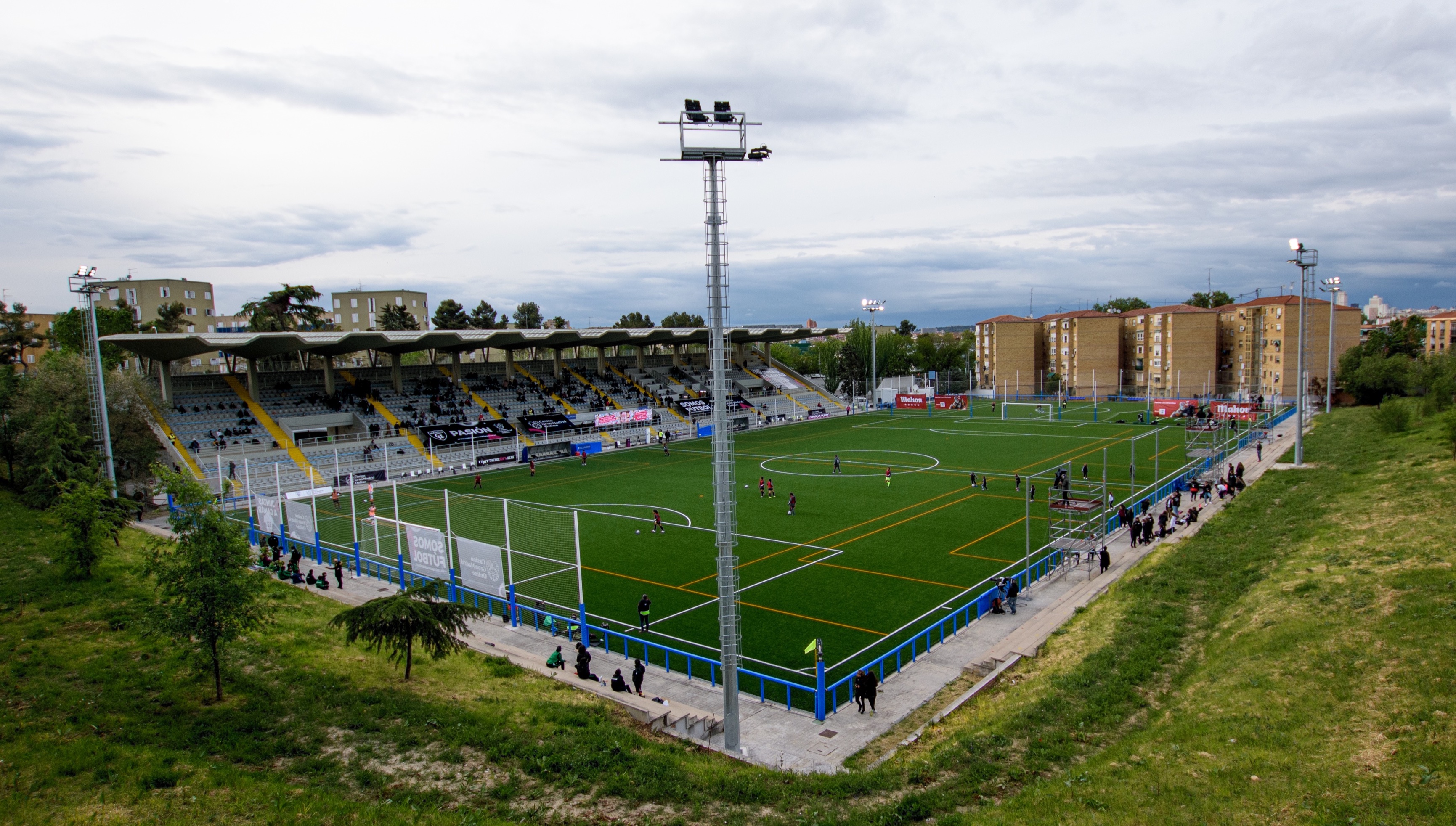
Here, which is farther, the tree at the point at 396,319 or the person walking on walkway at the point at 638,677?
the tree at the point at 396,319

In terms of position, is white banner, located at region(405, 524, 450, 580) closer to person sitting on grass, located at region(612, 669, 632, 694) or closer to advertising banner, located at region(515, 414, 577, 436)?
person sitting on grass, located at region(612, 669, 632, 694)

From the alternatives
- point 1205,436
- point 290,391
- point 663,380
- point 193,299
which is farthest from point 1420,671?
point 193,299

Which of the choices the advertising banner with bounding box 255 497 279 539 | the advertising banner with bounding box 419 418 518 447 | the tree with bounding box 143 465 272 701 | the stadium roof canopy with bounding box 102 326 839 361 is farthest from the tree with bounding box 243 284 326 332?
the tree with bounding box 143 465 272 701

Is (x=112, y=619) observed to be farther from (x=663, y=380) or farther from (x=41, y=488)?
(x=663, y=380)

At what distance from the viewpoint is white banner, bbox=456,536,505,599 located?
21.0 metres

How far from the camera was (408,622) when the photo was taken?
611 inches

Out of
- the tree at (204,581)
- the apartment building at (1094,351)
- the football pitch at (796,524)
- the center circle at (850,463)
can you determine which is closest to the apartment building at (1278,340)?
the apartment building at (1094,351)

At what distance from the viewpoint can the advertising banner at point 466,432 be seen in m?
51.1

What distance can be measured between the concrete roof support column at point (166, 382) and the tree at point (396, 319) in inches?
1333

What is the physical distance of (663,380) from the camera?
→ 244 ft

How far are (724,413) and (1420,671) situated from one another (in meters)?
11.3

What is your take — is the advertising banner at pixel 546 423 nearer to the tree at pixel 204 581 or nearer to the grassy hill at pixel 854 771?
the grassy hill at pixel 854 771

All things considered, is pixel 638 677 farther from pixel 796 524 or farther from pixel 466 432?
pixel 466 432

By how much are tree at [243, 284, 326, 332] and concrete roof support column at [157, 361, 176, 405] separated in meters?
18.9
